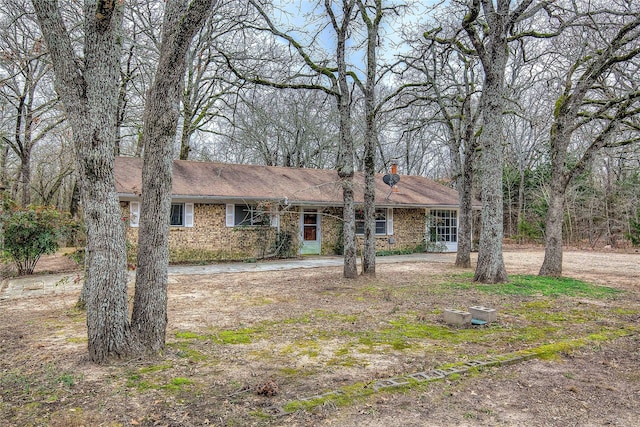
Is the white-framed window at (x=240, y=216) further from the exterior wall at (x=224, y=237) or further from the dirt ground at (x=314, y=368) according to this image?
the dirt ground at (x=314, y=368)

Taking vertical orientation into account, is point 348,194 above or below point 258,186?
below

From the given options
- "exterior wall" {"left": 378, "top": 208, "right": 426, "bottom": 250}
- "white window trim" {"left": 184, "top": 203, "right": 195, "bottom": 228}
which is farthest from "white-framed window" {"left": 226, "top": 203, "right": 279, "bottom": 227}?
"exterior wall" {"left": 378, "top": 208, "right": 426, "bottom": 250}

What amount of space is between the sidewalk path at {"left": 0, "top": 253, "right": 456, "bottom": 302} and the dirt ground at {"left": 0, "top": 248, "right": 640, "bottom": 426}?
3.26ft

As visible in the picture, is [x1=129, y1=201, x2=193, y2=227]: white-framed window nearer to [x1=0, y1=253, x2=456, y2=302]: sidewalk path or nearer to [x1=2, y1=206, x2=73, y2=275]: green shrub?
[x1=0, y1=253, x2=456, y2=302]: sidewalk path

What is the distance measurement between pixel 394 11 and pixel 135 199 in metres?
9.68

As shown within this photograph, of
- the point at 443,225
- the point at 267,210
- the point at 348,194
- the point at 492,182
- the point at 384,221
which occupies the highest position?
the point at 492,182

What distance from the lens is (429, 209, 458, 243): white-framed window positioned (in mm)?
19922

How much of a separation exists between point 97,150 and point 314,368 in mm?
3043

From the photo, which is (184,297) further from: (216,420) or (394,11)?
(394,11)

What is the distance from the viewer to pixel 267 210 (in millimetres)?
15430

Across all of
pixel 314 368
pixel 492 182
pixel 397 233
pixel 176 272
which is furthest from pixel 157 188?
pixel 397 233

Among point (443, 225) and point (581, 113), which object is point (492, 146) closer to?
point (581, 113)

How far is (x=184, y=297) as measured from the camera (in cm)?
841

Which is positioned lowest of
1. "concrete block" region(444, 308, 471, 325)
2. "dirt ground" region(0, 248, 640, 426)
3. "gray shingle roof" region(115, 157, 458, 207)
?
"dirt ground" region(0, 248, 640, 426)
